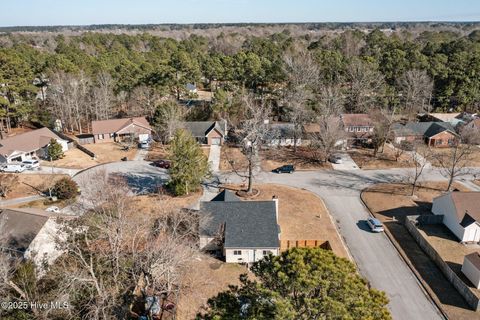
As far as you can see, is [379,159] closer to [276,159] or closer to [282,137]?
[276,159]

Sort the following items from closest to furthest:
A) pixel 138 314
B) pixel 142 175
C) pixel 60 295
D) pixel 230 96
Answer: pixel 60 295
pixel 138 314
pixel 142 175
pixel 230 96

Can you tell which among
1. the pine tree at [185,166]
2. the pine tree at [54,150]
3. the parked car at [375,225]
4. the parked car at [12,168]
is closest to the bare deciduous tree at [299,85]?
the pine tree at [185,166]

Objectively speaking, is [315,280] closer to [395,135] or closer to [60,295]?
[60,295]

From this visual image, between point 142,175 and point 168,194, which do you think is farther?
point 142,175

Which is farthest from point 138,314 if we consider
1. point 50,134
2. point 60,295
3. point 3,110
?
point 3,110

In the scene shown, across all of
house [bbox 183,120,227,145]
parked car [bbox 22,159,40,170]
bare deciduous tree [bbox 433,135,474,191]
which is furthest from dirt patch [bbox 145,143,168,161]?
bare deciduous tree [bbox 433,135,474,191]

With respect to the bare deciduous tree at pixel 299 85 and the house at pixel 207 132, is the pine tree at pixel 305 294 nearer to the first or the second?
the bare deciduous tree at pixel 299 85

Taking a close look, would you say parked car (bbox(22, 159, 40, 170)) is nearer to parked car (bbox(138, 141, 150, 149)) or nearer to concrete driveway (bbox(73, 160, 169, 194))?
concrete driveway (bbox(73, 160, 169, 194))
